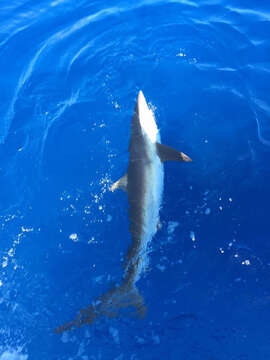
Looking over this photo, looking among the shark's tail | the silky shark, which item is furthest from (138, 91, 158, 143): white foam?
the shark's tail

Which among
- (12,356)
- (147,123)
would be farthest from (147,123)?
(12,356)

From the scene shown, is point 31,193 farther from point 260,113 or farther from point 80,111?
point 260,113

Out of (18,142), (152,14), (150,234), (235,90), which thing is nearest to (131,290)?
(150,234)

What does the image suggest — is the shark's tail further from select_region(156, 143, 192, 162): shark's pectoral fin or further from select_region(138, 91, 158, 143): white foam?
select_region(138, 91, 158, 143): white foam

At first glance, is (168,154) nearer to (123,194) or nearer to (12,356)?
(123,194)

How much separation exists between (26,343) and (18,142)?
17.6 ft

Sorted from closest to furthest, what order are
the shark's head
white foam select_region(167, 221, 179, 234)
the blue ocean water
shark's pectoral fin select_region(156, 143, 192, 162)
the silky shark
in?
the blue ocean water < the silky shark < white foam select_region(167, 221, 179, 234) < shark's pectoral fin select_region(156, 143, 192, 162) < the shark's head

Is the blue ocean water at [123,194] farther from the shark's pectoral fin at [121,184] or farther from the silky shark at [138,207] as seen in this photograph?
the shark's pectoral fin at [121,184]

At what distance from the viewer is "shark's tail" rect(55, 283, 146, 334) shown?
531 cm

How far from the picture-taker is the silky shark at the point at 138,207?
539 cm

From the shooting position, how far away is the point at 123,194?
669 cm

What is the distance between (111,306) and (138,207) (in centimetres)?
204

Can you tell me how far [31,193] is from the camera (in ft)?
23.6

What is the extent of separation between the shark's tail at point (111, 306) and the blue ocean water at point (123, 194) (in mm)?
152
